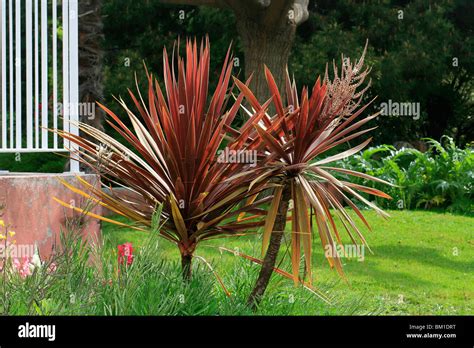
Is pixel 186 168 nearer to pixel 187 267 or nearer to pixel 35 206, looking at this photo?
pixel 187 267

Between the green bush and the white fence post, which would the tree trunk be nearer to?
the green bush

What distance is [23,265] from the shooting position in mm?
5535

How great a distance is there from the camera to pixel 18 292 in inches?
164

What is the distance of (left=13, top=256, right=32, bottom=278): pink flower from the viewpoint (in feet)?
16.8

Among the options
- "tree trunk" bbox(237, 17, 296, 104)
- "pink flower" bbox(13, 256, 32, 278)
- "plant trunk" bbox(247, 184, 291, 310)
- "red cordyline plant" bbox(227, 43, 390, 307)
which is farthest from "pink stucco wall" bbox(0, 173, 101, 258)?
"tree trunk" bbox(237, 17, 296, 104)

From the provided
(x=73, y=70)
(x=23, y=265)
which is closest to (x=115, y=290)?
(x=23, y=265)

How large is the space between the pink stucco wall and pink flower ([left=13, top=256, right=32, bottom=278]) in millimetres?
341

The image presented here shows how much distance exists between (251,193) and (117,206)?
86 centimetres

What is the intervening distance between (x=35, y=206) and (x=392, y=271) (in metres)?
3.81

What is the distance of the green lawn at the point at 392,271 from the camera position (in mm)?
5188

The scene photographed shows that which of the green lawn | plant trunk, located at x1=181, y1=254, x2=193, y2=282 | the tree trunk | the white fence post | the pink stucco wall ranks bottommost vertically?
the green lawn

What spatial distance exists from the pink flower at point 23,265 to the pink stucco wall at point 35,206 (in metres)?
0.34
